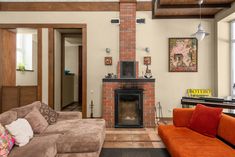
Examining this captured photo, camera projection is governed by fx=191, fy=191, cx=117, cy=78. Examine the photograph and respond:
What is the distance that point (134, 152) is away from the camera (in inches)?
125

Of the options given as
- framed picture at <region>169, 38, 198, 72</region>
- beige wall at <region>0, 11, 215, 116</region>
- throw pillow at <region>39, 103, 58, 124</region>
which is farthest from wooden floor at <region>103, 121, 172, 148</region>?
framed picture at <region>169, 38, 198, 72</region>

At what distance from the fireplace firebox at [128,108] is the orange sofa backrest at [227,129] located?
2247 mm

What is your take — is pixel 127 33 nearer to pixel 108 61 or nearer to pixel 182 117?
pixel 108 61

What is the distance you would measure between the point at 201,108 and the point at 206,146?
886 mm

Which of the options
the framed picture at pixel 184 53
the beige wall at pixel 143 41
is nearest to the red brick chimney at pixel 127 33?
the beige wall at pixel 143 41

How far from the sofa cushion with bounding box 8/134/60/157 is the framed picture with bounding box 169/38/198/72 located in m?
4.04

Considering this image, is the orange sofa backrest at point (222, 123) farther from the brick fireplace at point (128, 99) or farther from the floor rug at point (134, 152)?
the brick fireplace at point (128, 99)

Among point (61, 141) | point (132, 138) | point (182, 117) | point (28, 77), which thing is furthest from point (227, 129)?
point (28, 77)

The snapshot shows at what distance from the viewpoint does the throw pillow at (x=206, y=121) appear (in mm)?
2822

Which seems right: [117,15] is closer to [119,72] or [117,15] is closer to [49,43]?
[119,72]

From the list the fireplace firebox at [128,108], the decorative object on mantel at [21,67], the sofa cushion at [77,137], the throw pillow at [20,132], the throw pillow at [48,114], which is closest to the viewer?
the throw pillow at [20,132]

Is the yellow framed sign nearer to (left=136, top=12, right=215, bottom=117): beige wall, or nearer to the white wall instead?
(left=136, top=12, right=215, bottom=117): beige wall

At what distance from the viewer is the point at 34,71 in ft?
23.1

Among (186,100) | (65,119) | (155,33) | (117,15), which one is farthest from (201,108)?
(117,15)
